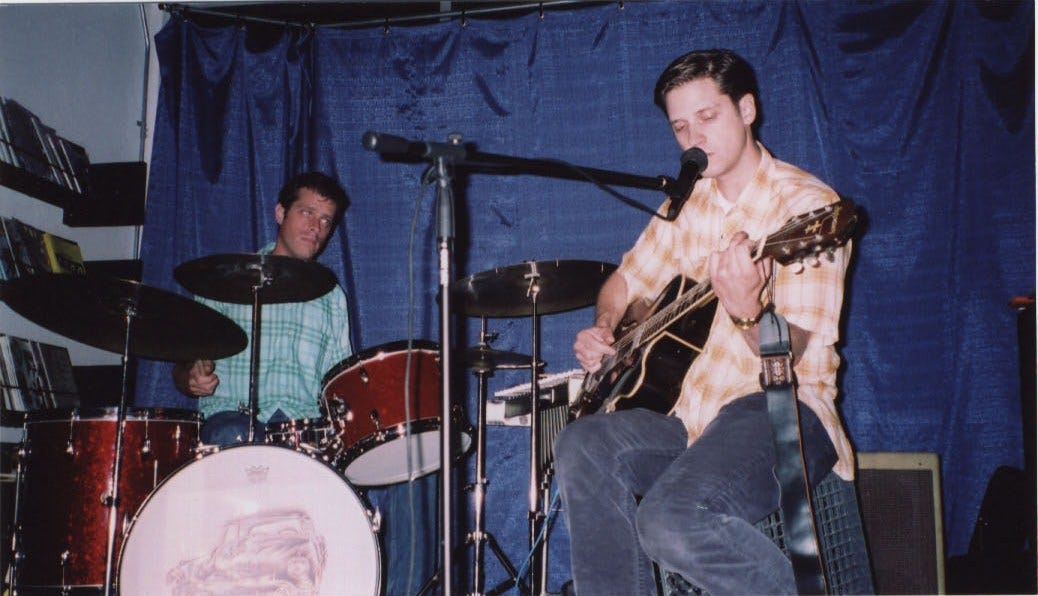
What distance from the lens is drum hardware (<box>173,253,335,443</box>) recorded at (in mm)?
2730

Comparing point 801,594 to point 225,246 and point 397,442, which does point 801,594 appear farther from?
point 225,246

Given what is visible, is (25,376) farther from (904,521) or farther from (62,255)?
(904,521)

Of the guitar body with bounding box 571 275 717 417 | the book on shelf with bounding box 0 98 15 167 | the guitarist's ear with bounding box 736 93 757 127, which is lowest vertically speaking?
the guitar body with bounding box 571 275 717 417

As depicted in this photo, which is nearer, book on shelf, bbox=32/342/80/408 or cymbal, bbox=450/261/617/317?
cymbal, bbox=450/261/617/317

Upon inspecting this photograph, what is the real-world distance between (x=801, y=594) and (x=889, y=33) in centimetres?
304

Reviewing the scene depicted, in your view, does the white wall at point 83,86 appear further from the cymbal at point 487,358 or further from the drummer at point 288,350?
the cymbal at point 487,358

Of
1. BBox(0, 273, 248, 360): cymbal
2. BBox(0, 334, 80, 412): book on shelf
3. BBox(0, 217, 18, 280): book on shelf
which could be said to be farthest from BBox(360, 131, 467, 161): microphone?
BBox(0, 217, 18, 280): book on shelf

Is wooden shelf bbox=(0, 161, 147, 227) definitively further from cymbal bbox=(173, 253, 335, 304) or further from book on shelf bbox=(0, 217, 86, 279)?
cymbal bbox=(173, 253, 335, 304)

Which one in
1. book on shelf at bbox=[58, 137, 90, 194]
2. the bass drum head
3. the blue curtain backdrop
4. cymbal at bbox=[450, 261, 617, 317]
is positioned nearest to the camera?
the bass drum head

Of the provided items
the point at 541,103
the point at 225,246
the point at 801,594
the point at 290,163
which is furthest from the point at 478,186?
the point at 801,594

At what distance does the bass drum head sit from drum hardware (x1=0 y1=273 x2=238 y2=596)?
9.7 inches

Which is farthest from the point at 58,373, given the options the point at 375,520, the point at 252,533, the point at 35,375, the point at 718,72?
the point at 718,72

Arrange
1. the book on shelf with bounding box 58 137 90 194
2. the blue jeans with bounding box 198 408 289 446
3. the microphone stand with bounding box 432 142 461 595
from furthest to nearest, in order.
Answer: the book on shelf with bounding box 58 137 90 194
the blue jeans with bounding box 198 408 289 446
the microphone stand with bounding box 432 142 461 595

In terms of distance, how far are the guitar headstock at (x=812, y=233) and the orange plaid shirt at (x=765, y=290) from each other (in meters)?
0.05
